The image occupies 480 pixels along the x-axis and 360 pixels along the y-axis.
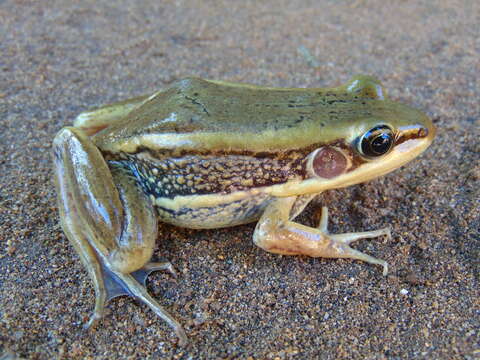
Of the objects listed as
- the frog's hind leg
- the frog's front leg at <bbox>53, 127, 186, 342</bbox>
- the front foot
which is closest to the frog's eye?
the front foot

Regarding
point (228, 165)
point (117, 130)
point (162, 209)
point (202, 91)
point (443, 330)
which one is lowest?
point (443, 330)

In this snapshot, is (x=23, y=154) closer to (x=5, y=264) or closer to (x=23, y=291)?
(x=5, y=264)

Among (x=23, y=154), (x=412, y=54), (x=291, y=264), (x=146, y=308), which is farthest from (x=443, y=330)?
(x=412, y=54)

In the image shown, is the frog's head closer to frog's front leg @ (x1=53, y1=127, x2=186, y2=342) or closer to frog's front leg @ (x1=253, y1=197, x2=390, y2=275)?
frog's front leg @ (x1=253, y1=197, x2=390, y2=275)

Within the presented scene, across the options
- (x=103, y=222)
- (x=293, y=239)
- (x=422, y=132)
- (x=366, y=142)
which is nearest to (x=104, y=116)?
(x=103, y=222)

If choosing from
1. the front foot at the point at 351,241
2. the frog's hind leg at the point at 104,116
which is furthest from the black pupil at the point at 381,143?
the frog's hind leg at the point at 104,116
